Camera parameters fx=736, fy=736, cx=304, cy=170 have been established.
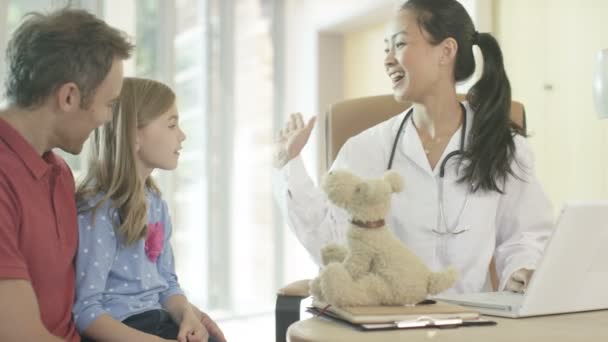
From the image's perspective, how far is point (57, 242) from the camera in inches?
49.5

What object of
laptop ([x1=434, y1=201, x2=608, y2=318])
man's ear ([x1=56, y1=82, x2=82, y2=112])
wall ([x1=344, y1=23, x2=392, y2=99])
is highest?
wall ([x1=344, y1=23, x2=392, y2=99])

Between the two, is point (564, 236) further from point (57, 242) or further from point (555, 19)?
point (555, 19)

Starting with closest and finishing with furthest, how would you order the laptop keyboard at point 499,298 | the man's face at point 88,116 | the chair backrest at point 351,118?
the laptop keyboard at point 499,298
the man's face at point 88,116
the chair backrest at point 351,118

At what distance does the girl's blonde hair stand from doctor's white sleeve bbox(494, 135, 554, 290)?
2.69ft

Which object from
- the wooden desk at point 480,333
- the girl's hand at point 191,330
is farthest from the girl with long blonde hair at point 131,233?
the wooden desk at point 480,333

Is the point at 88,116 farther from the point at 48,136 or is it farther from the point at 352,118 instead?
the point at 352,118

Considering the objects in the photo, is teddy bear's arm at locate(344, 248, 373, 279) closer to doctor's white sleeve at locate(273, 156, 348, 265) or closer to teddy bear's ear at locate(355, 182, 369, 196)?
teddy bear's ear at locate(355, 182, 369, 196)

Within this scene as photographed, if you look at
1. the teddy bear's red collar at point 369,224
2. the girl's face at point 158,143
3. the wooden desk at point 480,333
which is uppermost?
the girl's face at point 158,143

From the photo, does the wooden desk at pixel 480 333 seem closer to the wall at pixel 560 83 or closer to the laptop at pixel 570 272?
the laptop at pixel 570 272


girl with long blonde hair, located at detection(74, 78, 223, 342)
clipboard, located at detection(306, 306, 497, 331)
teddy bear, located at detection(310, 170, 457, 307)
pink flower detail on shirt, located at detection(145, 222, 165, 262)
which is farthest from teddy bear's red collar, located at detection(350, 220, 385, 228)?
pink flower detail on shirt, located at detection(145, 222, 165, 262)

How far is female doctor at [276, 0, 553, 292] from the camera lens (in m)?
1.71

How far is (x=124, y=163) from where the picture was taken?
1479 millimetres

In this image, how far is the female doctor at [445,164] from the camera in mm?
1705

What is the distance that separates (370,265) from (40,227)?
54 centimetres
